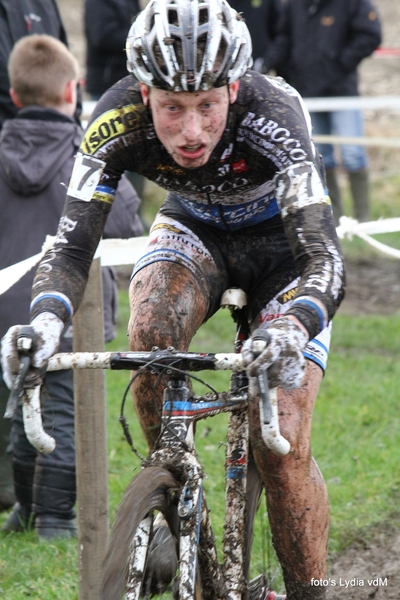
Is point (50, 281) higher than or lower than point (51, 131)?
lower

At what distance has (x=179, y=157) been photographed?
3.14 metres

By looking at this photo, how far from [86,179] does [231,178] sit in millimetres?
548

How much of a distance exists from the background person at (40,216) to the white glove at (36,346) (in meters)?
1.86

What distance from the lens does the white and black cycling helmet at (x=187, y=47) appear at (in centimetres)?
304

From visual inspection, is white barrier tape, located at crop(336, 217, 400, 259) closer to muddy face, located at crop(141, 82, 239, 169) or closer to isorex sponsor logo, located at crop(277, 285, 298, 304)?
isorex sponsor logo, located at crop(277, 285, 298, 304)

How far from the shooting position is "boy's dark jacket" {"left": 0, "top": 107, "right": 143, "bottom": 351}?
4719 mm

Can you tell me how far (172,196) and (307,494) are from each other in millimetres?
1332

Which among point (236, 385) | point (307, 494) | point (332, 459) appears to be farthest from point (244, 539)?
point (332, 459)

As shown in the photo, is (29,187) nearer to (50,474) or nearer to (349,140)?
(50,474)

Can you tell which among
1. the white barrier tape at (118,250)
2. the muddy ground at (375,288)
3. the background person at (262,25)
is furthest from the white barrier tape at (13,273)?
the background person at (262,25)

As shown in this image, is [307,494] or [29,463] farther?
[29,463]

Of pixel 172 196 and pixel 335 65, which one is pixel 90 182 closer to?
pixel 172 196

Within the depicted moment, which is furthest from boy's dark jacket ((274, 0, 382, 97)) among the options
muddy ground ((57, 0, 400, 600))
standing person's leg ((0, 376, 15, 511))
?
standing person's leg ((0, 376, 15, 511))

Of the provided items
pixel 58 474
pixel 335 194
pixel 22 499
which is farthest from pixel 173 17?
pixel 335 194
